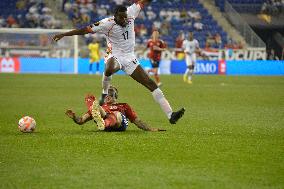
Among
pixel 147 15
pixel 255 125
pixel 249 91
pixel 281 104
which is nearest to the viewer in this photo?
pixel 255 125

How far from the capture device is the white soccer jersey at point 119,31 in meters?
13.1

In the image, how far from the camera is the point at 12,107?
18.6 m

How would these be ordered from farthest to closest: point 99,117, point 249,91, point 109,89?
point 249,91 < point 109,89 < point 99,117

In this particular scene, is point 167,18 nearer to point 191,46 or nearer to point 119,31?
point 191,46

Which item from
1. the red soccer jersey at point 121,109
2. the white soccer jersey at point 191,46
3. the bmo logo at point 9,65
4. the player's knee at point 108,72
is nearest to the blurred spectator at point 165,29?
the bmo logo at point 9,65

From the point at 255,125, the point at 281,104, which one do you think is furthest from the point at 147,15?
the point at 255,125

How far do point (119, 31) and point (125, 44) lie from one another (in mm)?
296

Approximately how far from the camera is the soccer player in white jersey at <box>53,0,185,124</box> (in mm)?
12922

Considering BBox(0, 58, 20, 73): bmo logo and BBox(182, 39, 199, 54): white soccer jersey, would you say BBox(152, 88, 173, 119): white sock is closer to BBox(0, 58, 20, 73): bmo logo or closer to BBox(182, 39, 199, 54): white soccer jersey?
BBox(182, 39, 199, 54): white soccer jersey

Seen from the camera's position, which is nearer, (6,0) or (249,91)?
(249,91)

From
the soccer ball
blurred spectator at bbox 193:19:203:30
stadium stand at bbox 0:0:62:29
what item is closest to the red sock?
the soccer ball

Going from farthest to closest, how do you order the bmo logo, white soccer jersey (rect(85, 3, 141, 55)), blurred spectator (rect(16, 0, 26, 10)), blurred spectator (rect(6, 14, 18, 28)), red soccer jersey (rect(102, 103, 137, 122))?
blurred spectator (rect(16, 0, 26, 10)) → blurred spectator (rect(6, 14, 18, 28)) → the bmo logo → white soccer jersey (rect(85, 3, 141, 55)) → red soccer jersey (rect(102, 103, 137, 122))

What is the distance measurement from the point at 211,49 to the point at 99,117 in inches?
1411

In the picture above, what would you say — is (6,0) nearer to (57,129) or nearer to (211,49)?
(211,49)
